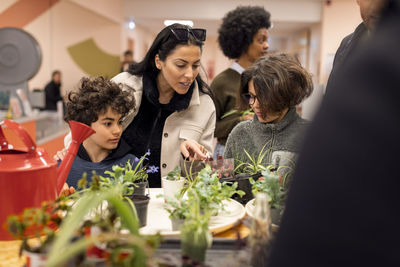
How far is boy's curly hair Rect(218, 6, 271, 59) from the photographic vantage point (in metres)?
3.02

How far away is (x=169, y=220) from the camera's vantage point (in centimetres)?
123

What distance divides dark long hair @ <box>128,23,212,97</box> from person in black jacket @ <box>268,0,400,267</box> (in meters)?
1.75

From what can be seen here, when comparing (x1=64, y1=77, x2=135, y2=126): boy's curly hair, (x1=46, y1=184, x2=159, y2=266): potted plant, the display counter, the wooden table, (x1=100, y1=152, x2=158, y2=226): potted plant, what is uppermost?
(x1=64, y1=77, x2=135, y2=126): boy's curly hair

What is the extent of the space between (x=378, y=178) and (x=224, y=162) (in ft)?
3.47

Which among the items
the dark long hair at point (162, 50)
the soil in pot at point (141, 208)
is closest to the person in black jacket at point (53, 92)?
the dark long hair at point (162, 50)

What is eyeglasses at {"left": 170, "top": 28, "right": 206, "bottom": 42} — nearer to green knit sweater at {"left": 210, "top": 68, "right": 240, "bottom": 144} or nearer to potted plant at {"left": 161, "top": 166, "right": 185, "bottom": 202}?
green knit sweater at {"left": 210, "top": 68, "right": 240, "bottom": 144}

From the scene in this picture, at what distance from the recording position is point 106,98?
205 cm

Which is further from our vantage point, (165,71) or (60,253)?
(165,71)

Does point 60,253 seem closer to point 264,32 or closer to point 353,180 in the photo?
point 353,180

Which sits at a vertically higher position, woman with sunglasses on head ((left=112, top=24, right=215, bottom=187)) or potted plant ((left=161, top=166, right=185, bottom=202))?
woman with sunglasses on head ((left=112, top=24, right=215, bottom=187))

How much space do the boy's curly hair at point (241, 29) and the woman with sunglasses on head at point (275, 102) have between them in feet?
3.15

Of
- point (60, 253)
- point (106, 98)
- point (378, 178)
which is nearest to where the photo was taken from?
point (378, 178)

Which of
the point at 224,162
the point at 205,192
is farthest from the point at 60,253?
the point at 224,162

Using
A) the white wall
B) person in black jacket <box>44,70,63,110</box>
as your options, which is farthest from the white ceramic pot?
the white wall
